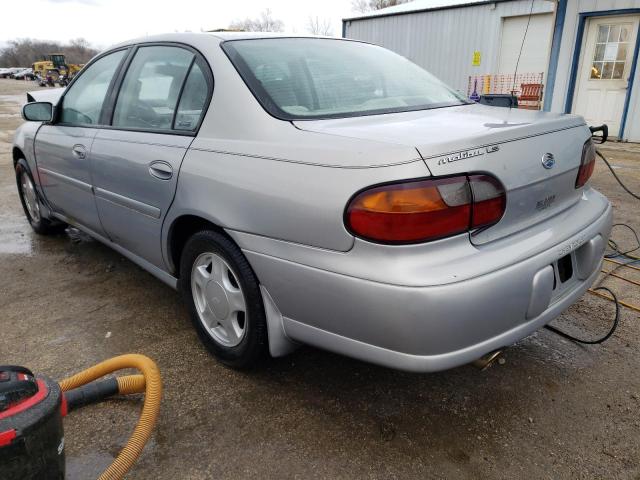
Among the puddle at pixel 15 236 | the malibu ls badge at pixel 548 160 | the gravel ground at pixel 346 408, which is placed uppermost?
the malibu ls badge at pixel 548 160

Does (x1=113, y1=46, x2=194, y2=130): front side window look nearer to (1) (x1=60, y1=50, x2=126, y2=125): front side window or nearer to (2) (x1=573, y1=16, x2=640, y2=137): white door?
(1) (x1=60, y1=50, x2=126, y2=125): front side window

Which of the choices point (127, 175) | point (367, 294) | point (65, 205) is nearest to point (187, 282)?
point (127, 175)

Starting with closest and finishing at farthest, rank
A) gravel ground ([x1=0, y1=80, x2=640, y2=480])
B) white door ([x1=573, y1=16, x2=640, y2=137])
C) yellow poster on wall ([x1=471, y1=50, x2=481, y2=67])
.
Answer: gravel ground ([x1=0, y1=80, x2=640, y2=480]) → white door ([x1=573, y1=16, x2=640, y2=137]) → yellow poster on wall ([x1=471, y1=50, x2=481, y2=67])

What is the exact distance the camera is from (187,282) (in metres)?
2.47

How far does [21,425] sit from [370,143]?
127 cm

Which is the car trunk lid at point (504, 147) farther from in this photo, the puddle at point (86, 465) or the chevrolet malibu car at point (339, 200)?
the puddle at point (86, 465)

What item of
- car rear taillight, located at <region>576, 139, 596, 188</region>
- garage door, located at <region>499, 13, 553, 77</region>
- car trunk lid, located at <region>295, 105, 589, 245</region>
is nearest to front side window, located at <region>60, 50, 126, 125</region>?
car trunk lid, located at <region>295, 105, 589, 245</region>

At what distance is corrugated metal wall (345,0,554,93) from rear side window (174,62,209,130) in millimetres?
10968

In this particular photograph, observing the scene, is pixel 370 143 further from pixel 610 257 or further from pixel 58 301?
pixel 610 257

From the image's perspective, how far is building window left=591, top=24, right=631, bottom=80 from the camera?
9.17m

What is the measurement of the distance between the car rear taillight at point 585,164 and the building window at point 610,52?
871 centimetres

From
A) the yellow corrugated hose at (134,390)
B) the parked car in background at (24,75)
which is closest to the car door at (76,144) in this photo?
the yellow corrugated hose at (134,390)

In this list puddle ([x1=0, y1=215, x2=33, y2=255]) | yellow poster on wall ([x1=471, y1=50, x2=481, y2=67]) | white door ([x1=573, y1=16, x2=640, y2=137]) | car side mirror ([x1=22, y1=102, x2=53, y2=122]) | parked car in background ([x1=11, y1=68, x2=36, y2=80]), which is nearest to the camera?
car side mirror ([x1=22, y1=102, x2=53, y2=122])

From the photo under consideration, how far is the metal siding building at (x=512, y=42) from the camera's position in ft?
30.3
